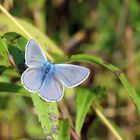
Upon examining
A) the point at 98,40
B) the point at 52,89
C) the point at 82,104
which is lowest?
the point at 98,40

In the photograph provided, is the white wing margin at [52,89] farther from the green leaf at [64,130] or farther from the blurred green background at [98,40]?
the blurred green background at [98,40]

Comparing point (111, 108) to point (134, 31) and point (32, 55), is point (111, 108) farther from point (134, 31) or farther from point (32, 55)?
point (32, 55)

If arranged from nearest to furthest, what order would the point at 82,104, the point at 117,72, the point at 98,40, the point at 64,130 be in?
the point at 64,130 → the point at 117,72 → the point at 82,104 → the point at 98,40

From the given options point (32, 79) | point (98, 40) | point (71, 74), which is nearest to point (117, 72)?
point (71, 74)

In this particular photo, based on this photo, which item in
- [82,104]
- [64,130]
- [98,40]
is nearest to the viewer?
[64,130]

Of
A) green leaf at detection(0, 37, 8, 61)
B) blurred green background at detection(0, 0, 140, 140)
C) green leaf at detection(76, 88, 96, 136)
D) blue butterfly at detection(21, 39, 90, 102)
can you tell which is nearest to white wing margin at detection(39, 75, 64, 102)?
blue butterfly at detection(21, 39, 90, 102)

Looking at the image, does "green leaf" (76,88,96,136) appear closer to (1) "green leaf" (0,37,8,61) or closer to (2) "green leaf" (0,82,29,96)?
(2) "green leaf" (0,82,29,96)

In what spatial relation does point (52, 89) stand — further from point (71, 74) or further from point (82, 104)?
point (82, 104)

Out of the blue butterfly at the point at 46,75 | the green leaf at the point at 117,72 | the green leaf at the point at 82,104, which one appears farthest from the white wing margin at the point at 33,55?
the green leaf at the point at 82,104
